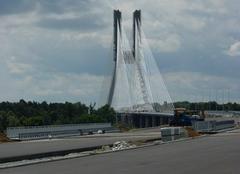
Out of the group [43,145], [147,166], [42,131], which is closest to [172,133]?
[43,145]

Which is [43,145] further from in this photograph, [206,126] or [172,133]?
[206,126]

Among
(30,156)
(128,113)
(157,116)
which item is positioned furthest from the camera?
(157,116)

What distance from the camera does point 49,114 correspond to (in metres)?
135

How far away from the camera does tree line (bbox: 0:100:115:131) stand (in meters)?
110

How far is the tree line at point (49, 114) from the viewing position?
110375 millimetres

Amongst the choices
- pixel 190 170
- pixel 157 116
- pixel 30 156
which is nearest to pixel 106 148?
pixel 30 156

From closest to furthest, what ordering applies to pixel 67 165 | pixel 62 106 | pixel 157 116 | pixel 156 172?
pixel 156 172
pixel 67 165
pixel 157 116
pixel 62 106

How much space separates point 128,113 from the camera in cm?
10800

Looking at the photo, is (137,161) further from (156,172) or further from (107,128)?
(107,128)

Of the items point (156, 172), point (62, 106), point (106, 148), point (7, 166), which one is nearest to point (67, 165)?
point (7, 166)

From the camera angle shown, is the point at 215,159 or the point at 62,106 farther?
the point at 62,106

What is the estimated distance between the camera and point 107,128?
67938 millimetres

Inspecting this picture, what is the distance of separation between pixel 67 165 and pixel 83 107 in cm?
13946

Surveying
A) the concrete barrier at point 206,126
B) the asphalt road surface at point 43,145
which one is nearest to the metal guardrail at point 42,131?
the asphalt road surface at point 43,145
